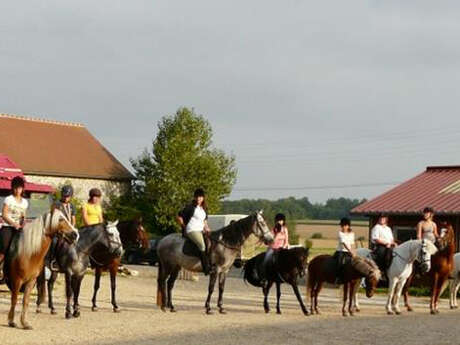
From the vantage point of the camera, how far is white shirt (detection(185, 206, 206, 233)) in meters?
17.7

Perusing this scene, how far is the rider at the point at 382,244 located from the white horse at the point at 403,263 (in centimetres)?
16

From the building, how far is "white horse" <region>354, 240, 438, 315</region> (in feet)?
132

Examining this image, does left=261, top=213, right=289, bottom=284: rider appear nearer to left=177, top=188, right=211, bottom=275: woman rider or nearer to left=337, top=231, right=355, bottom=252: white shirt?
left=337, top=231, right=355, bottom=252: white shirt

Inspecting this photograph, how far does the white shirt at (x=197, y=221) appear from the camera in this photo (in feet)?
58.1

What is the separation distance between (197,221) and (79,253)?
280cm

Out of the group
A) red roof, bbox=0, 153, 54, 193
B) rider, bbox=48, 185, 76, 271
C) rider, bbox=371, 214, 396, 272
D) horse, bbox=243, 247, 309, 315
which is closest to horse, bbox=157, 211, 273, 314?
horse, bbox=243, 247, 309, 315

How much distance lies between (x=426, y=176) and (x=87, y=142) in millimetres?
34660

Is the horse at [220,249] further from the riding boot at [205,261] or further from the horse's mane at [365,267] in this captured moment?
the horse's mane at [365,267]

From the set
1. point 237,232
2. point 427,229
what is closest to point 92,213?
point 237,232

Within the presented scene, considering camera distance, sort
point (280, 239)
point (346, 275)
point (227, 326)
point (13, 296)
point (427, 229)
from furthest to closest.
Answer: point (427, 229) < point (280, 239) < point (346, 275) < point (227, 326) < point (13, 296)

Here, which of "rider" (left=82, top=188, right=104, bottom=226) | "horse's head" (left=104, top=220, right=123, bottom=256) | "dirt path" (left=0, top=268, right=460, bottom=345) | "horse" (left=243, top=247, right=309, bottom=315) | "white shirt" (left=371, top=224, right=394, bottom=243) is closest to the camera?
"dirt path" (left=0, top=268, right=460, bottom=345)

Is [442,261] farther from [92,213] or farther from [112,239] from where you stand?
[92,213]

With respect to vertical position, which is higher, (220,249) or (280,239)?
(280,239)

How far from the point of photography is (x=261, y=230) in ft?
58.1
